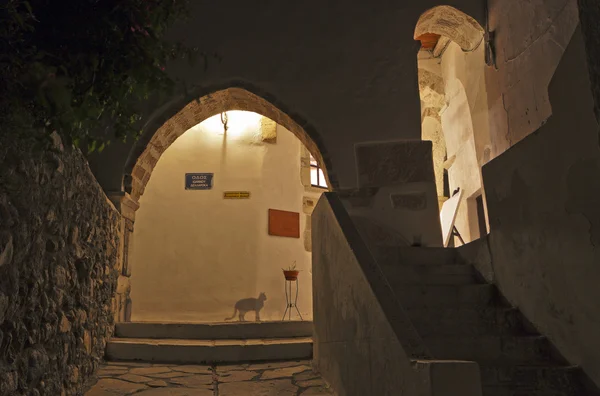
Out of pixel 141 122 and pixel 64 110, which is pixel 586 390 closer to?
pixel 64 110

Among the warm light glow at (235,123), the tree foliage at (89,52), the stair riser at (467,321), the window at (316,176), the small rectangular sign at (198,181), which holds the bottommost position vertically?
the stair riser at (467,321)

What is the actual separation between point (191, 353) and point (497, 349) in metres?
2.14

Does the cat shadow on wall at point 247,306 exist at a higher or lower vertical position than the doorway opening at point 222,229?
lower

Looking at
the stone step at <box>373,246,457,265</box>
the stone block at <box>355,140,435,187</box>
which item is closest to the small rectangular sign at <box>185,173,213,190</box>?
the stone block at <box>355,140,435,187</box>

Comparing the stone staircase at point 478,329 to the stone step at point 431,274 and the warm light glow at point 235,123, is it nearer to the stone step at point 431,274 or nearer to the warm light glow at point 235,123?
A: the stone step at point 431,274

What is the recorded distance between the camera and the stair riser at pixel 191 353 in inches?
141

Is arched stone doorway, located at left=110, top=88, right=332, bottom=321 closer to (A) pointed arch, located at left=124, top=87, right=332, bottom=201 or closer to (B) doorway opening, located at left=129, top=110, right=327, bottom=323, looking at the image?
(A) pointed arch, located at left=124, top=87, right=332, bottom=201

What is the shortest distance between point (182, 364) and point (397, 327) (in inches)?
85.7

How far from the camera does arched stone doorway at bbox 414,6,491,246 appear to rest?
4.91 m

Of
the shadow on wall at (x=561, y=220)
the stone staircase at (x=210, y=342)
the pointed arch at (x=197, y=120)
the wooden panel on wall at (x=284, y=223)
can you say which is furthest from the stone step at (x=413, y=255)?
the wooden panel on wall at (x=284, y=223)

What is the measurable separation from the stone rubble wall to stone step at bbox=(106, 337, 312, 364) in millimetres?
384

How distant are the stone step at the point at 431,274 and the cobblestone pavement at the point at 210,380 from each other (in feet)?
2.60

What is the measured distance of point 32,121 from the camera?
61.5 inches

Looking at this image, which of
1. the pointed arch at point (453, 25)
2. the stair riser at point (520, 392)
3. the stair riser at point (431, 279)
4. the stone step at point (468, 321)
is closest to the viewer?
the stair riser at point (520, 392)
